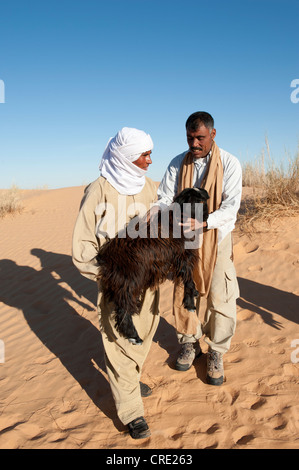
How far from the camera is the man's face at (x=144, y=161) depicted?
2.28 meters

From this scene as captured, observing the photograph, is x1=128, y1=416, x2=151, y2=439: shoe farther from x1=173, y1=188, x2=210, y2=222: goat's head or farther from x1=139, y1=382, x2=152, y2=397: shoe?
x1=173, y1=188, x2=210, y2=222: goat's head

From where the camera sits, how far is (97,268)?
7.32 ft

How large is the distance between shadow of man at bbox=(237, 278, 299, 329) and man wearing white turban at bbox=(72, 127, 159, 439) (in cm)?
213

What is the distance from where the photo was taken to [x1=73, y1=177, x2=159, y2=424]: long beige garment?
88.8 inches

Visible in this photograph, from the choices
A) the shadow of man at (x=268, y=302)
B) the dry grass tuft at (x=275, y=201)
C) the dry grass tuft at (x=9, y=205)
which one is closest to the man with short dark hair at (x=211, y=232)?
→ the shadow of man at (x=268, y=302)

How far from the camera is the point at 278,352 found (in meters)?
3.27

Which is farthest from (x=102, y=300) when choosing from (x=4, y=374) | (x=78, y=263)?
(x=4, y=374)

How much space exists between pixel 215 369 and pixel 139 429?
2.89 feet

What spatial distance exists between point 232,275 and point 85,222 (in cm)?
142

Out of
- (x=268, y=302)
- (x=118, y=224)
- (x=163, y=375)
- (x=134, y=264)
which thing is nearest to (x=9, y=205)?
(x=268, y=302)

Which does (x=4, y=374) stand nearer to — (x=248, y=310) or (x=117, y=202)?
(x=117, y=202)

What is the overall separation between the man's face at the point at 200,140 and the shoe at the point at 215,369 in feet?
5.82

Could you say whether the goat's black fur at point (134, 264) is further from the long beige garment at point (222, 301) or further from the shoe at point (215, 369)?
the shoe at point (215, 369)

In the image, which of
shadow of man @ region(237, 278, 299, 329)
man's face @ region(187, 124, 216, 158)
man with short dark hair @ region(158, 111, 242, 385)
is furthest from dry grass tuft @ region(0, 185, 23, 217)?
man's face @ region(187, 124, 216, 158)
